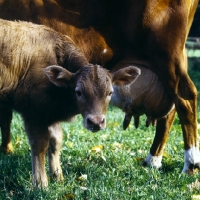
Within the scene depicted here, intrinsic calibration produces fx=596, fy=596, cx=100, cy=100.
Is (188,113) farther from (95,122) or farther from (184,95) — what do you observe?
(95,122)

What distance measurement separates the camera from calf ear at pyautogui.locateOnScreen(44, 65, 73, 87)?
5332mm

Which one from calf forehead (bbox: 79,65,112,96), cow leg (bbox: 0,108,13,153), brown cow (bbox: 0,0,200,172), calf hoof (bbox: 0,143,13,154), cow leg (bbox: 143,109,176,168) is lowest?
calf hoof (bbox: 0,143,13,154)

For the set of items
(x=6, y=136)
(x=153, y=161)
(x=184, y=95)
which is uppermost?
(x=184, y=95)

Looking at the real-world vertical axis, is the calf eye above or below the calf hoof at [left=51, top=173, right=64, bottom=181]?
above

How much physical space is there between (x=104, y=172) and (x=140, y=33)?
1843 mm

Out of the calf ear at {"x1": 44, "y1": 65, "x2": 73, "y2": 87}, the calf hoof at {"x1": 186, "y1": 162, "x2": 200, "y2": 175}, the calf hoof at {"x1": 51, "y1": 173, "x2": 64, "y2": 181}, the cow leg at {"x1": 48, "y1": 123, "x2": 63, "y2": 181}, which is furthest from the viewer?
the calf hoof at {"x1": 186, "y1": 162, "x2": 200, "y2": 175}

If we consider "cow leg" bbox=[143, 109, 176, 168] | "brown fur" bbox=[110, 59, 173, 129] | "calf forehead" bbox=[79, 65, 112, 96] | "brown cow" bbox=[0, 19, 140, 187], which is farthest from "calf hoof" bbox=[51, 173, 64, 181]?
"brown fur" bbox=[110, 59, 173, 129]

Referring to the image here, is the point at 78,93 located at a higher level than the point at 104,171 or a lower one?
higher

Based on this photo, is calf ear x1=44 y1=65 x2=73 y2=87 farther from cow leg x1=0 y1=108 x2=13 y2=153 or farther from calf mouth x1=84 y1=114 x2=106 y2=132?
cow leg x1=0 y1=108 x2=13 y2=153

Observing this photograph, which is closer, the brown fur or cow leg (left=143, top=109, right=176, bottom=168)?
cow leg (left=143, top=109, right=176, bottom=168)

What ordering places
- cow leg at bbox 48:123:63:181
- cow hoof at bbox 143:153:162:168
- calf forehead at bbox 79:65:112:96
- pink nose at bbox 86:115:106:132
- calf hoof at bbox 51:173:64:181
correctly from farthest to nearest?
cow hoof at bbox 143:153:162:168
cow leg at bbox 48:123:63:181
calf hoof at bbox 51:173:64:181
calf forehead at bbox 79:65:112:96
pink nose at bbox 86:115:106:132

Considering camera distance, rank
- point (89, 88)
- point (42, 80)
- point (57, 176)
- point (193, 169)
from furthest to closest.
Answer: point (193, 169) → point (57, 176) → point (42, 80) → point (89, 88)

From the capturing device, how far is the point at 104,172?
610cm

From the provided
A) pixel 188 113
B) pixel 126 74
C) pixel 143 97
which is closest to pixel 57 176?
pixel 126 74
